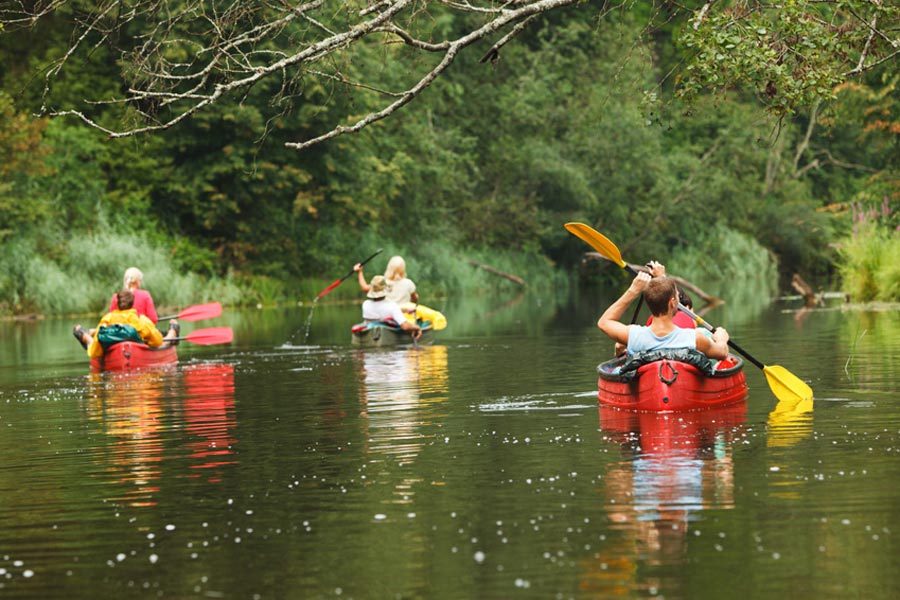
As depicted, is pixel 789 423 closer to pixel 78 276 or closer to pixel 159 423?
pixel 159 423

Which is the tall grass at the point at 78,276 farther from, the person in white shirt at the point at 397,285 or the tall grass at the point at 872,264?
the tall grass at the point at 872,264

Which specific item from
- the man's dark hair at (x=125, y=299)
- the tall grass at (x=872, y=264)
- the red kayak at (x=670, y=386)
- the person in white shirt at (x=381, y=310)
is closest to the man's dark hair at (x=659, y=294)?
the red kayak at (x=670, y=386)

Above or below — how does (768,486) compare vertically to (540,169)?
below

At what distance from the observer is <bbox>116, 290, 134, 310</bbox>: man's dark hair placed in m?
23.5

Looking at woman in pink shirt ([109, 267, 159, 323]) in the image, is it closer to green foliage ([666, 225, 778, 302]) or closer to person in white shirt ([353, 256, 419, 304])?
person in white shirt ([353, 256, 419, 304])

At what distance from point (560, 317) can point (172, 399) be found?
1957 cm

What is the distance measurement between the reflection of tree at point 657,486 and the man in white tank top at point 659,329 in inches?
23.8

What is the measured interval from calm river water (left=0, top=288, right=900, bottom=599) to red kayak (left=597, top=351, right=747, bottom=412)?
0.27 m

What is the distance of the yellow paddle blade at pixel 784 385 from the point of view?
1552 cm

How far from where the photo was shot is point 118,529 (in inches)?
370

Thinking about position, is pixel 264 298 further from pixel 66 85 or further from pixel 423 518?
pixel 423 518

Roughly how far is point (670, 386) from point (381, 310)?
546 inches

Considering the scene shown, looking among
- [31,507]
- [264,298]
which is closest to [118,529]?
[31,507]

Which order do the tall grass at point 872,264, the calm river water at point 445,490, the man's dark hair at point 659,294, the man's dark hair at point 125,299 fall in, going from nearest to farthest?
the calm river water at point 445,490
the man's dark hair at point 659,294
the man's dark hair at point 125,299
the tall grass at point 872,264
